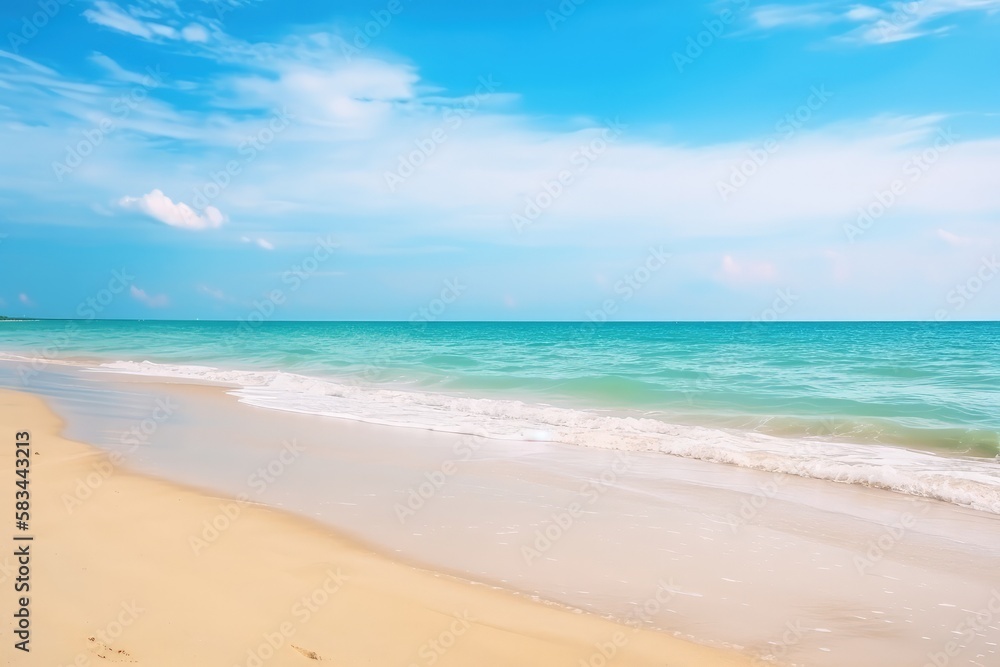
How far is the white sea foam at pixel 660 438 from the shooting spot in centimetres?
896

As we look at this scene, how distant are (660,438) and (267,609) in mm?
9096

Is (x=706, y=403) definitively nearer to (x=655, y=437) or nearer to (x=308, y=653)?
(x=655, y=437)

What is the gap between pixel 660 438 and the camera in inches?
472

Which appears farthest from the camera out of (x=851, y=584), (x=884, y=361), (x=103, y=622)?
(x=884, y=361)

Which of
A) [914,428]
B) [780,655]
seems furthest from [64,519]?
[914,428]

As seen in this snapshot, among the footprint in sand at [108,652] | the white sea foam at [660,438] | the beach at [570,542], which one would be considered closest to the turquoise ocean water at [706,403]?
the white sea foam at [660,438]

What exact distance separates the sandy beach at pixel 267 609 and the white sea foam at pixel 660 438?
21.3ft

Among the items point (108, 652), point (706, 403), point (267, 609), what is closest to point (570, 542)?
point (267, 609)

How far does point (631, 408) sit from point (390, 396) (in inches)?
283

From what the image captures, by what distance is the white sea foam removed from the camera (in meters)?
8.96

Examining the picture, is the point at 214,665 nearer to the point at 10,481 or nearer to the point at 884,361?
the point at 10,481

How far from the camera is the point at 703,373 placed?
79.8 ft

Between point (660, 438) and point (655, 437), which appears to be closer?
point (660, 438)

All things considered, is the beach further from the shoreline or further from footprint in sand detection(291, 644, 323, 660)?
the shoreline
